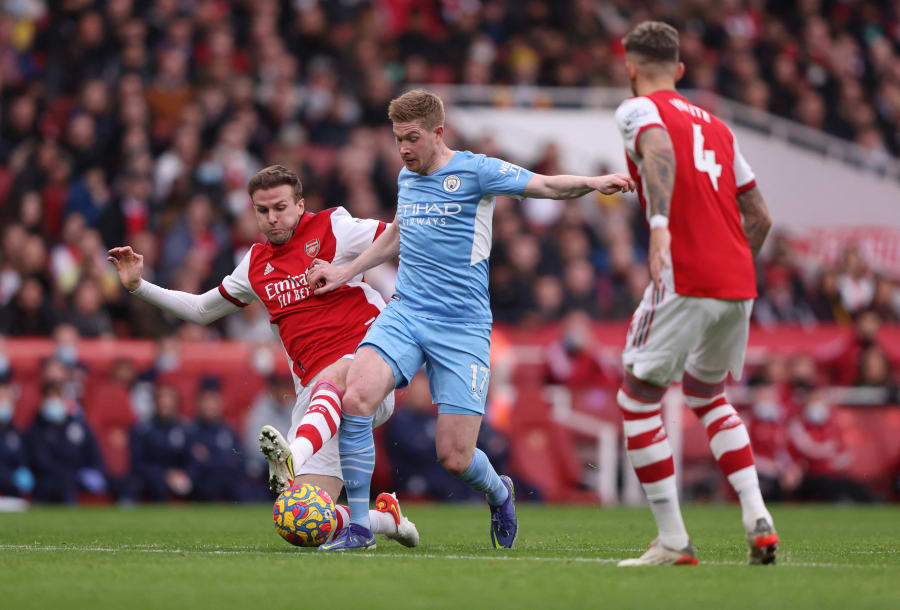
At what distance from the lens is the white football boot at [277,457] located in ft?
23.8

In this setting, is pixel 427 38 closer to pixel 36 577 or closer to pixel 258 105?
pixel 258 105

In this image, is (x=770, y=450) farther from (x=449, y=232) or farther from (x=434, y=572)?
(x=434, y=572)

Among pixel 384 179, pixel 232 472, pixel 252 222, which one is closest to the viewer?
pixel 232 472

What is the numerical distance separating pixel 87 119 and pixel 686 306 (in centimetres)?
1197

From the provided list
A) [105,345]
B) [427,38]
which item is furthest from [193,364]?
[427,38]

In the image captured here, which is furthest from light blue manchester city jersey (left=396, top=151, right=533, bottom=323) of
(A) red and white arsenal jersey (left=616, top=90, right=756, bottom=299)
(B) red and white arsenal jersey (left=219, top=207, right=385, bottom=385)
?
(A) red and white arsenal jersey (left=616, top=90, right=756, bottom=299)

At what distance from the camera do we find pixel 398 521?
Answer: 8336 mm

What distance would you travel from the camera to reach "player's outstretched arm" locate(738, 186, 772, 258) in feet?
23.0

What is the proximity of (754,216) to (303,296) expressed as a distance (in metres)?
2.77

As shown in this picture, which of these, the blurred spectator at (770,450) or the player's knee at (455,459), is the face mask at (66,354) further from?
the player's knee at (455,459)

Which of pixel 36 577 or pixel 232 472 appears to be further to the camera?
pixel 232 472

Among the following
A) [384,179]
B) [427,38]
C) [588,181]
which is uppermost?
[427,38]

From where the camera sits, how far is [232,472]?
15.3 meters

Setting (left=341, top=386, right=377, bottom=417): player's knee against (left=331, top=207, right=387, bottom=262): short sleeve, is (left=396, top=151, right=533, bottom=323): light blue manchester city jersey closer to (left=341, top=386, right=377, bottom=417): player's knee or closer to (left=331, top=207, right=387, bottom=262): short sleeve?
(left=331, top=207, right=387, bottom=262): short sleeve
